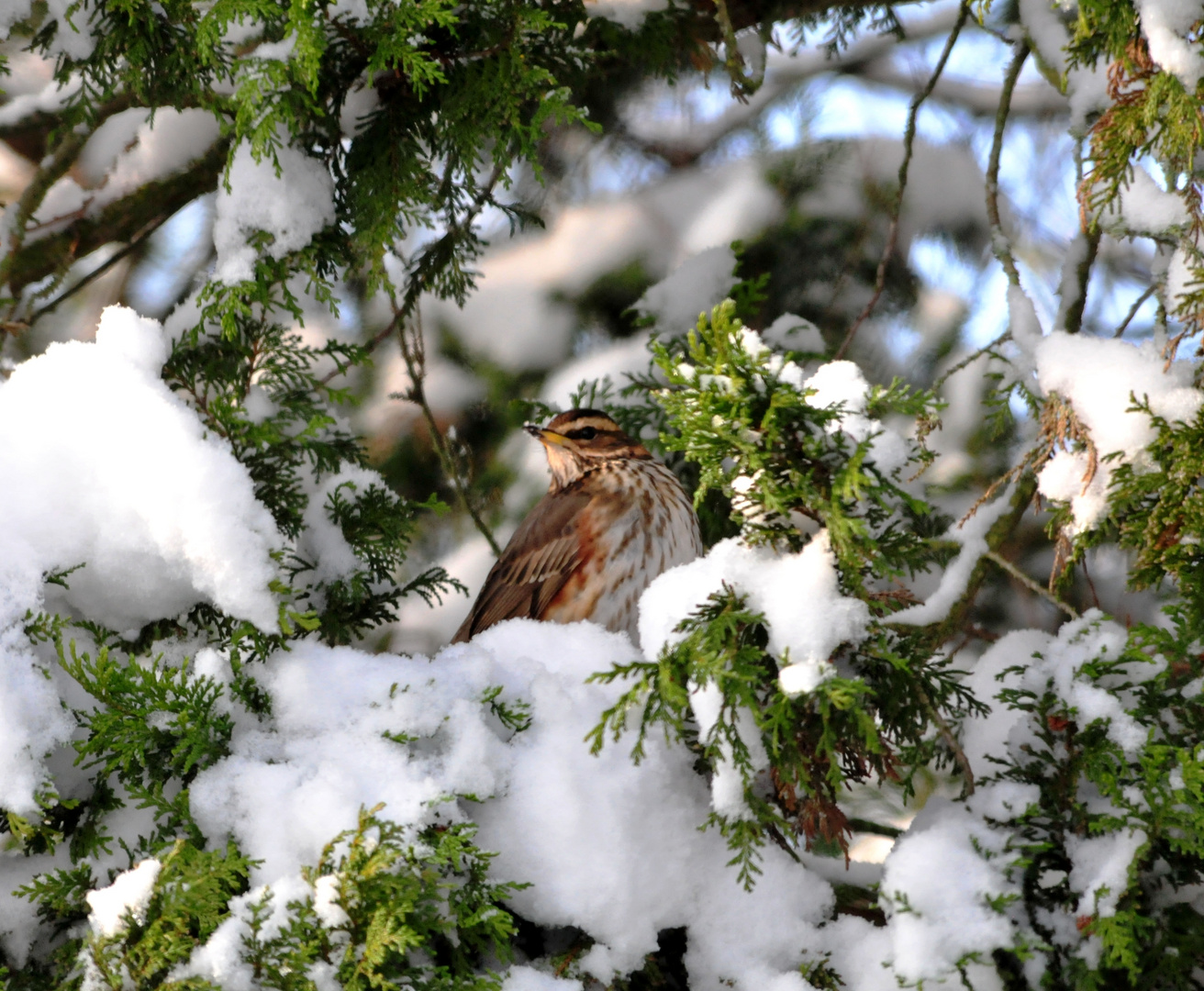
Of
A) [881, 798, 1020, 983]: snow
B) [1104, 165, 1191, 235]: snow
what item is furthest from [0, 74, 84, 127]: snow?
[881, 798, 1020, 983]: snow

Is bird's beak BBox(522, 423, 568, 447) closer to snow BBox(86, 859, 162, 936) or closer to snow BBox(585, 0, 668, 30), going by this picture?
snow BBox(585, 0, 668, 30)

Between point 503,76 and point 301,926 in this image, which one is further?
point 503,76

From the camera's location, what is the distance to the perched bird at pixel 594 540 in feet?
10.7

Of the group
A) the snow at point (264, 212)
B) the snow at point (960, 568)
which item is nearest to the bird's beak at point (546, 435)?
the snow at point (264, 212)

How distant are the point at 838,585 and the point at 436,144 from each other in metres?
1.52

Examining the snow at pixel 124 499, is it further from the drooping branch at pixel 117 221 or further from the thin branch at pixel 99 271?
the drooping branch at pixel 117 221

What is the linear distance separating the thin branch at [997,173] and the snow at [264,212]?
66.4 inches

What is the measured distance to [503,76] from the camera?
7.39 feet

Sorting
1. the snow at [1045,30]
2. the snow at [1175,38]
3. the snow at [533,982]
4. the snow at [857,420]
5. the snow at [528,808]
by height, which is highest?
the snow at [1045,30]

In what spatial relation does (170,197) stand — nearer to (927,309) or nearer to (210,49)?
(210,49)

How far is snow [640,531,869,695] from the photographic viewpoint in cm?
149

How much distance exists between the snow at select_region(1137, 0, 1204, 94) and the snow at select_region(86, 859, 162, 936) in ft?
6.72

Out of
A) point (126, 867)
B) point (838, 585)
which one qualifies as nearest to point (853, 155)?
point (838, 585)

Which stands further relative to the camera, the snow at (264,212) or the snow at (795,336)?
the snow at (795,336)
